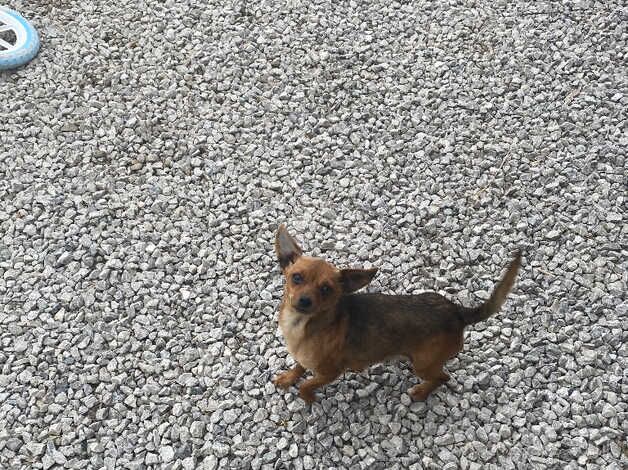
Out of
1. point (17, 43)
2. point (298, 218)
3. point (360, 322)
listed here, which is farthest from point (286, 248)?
point (17, 43)

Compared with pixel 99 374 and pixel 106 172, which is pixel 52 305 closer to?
pixel 99 374

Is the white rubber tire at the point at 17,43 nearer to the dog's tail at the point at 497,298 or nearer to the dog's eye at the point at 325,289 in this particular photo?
the dog's eye at the point at 325,289

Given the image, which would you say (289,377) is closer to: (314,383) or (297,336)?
(314,383)

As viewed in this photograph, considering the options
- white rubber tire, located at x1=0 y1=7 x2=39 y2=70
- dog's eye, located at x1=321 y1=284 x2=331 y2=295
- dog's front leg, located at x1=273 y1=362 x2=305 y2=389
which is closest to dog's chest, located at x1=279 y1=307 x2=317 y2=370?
dog's eye, located at x1=321 y1=284 x2=331 y2=295

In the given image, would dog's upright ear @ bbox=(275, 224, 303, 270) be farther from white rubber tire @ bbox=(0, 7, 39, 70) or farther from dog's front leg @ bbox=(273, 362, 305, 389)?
white rubber tire @ bbox=(0, 7, 39, 70)

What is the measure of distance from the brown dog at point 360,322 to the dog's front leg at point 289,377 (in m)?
0.21

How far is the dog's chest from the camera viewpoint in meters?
3.87

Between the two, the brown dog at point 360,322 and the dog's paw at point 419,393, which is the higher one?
the brown dog at point 360,322

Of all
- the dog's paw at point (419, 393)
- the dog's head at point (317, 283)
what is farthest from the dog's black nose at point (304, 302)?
the dog's paw at point (419, 393)

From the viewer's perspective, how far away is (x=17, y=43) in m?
6.64

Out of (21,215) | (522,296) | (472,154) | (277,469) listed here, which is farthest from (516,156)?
(21,215)

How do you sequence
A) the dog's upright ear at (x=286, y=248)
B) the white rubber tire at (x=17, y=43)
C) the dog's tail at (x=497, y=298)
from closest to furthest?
the dog's tail at (x=497, y=298) → the dog's upright ear at (x=286, y=248) → the white rubber tire at (x=17, y=43)

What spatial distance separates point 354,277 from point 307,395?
1049mm

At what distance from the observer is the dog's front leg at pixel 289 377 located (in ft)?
14.4
